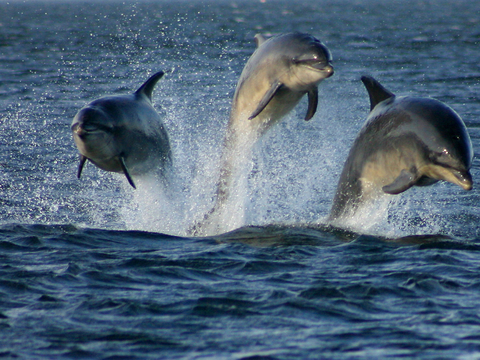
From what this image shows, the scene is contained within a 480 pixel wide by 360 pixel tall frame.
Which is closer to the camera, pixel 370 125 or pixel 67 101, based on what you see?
pixel 370 125

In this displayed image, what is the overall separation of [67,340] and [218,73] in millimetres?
26088

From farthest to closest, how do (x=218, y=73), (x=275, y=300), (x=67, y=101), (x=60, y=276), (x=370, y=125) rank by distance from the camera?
(x=218, y=73), (x=67, y=101), (x=370, y=125), (x=60, y=276), (x=275, y=300)

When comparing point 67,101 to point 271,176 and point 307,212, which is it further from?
point 307,212

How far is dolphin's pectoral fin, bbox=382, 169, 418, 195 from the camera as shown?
9.76 meters

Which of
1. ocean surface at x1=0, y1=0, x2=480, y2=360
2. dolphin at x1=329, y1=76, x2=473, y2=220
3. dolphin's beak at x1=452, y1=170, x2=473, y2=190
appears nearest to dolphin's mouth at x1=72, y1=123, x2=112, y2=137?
ocean surface at x1=0, y1=0, x2=480, y2=360

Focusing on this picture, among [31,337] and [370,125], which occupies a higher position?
[370,125]

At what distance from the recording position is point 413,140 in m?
9.99

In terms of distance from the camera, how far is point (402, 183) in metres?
9.79

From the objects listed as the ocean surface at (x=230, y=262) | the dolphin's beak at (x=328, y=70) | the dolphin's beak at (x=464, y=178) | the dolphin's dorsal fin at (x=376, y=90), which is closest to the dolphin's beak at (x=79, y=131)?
the ocean surface at (x=230, y=262)

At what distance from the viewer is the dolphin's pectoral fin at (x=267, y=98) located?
1111 cm

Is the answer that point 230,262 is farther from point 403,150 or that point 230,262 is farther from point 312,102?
point 312,102

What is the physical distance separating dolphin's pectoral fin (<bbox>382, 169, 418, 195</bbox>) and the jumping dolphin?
1.72m

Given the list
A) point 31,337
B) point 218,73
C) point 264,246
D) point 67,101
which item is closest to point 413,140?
point 264,246

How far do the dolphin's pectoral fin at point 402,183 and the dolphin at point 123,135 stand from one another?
3355 mm
